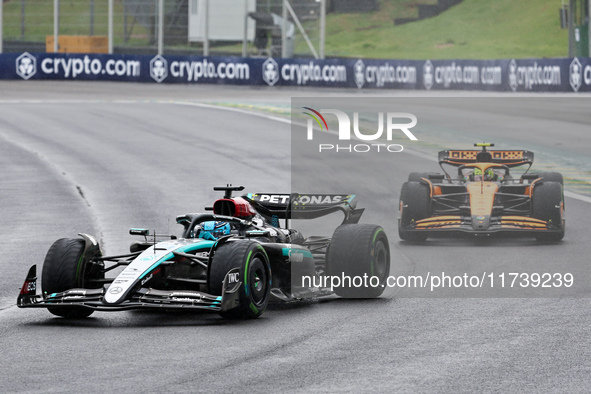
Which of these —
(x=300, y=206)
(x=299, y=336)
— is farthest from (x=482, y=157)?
(x=299, y=336)

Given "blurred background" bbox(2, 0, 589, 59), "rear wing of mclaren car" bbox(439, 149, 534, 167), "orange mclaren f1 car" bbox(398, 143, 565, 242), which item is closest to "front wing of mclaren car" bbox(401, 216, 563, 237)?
"orange mclaren f1 car" bbox(398, 143, 565, 242)

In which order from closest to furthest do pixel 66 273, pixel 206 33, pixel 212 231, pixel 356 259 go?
pixel 66 273 → pixel 212 231 → pixel 356 259 → pixel 206 33

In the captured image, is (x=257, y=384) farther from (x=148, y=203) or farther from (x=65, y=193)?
(x=65, y=193)

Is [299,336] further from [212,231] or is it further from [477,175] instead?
[477,175]

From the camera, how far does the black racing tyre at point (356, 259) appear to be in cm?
1041

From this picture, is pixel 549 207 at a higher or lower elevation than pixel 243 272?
higher

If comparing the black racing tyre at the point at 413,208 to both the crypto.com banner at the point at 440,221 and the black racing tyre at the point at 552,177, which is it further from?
the black racing tyre at the point at 552,177

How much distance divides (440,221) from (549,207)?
59.9 inches

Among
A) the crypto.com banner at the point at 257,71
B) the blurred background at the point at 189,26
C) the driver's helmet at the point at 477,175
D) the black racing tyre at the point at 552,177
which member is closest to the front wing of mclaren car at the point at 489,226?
the driver's helmet at the point at 477,175

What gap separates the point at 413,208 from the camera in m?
14.6

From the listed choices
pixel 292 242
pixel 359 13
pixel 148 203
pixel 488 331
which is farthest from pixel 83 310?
pixel 359 13

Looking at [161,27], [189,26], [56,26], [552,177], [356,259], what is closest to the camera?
[356,259]

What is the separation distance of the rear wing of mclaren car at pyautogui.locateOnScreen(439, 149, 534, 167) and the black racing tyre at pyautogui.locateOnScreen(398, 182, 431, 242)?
111 centimetres

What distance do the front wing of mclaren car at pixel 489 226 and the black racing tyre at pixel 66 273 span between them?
6.09m
